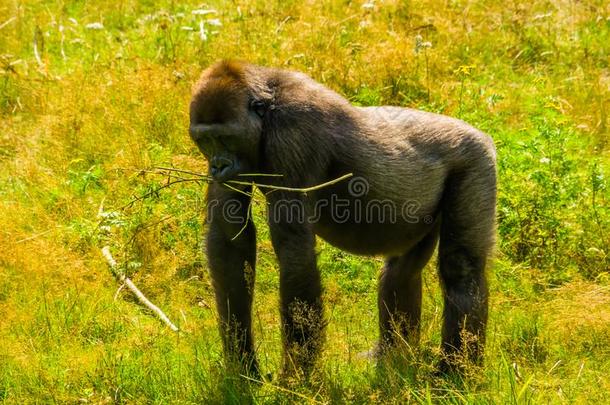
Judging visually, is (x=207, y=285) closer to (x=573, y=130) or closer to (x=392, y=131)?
(x=392, y=131)

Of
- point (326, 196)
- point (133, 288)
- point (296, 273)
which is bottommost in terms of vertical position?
point (133, 288)

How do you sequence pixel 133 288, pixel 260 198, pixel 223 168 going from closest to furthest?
pixel 223 168
pixel 260 198
pixel 133 288

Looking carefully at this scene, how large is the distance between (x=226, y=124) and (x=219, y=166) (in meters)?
0.20

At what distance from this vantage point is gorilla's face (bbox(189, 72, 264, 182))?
13.0 feet

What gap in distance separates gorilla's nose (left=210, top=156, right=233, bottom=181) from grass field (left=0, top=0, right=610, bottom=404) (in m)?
0.42

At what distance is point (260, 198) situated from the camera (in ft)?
15.2

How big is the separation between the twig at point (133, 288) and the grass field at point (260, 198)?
2.5 inches

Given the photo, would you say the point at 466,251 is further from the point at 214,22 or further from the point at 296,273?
the point at 214,22

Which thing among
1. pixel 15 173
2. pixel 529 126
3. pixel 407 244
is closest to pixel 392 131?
pixel 407 244

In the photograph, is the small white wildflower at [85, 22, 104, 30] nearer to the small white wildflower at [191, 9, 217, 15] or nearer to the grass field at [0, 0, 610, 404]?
the grass field at [0, 0, 610, 404]

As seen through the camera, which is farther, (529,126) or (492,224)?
(529,126)

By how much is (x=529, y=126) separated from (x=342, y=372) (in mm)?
3120

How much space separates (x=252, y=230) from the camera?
434 cm

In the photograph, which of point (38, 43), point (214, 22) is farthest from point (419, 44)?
point (38, 43)
